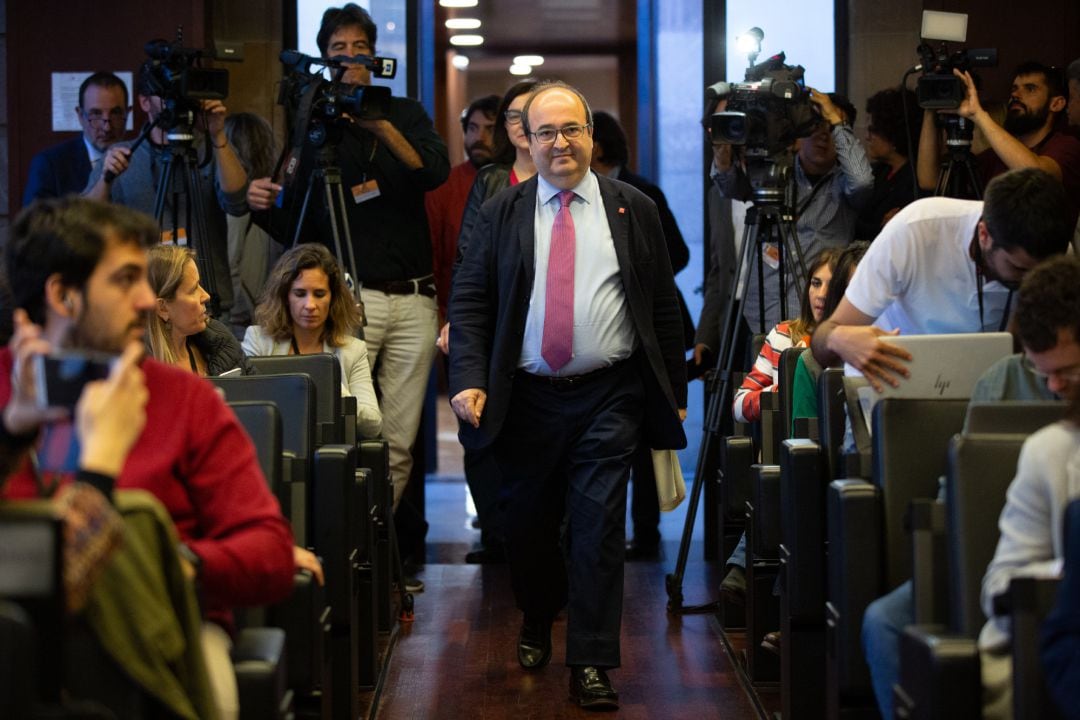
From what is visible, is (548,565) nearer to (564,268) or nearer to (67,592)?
(564,268)

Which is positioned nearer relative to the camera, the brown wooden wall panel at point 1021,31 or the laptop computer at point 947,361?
the laptop computer at point 947,361

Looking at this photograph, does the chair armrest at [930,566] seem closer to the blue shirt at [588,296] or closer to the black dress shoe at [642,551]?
the blue shirt at [588,296]

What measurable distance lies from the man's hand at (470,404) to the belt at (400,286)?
1431 mm

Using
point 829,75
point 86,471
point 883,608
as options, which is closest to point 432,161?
point 829,75

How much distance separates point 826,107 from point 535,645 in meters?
2.01

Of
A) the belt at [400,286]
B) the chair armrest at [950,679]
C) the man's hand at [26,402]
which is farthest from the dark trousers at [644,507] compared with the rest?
the man's hand at [26,402]

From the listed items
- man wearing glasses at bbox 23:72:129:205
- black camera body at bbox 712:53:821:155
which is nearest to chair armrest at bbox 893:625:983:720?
black camera body at bbox 712:53:821:155

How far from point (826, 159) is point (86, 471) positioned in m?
3.85

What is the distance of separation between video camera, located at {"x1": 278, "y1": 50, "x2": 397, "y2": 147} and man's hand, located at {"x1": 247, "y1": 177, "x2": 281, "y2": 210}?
0.52ft

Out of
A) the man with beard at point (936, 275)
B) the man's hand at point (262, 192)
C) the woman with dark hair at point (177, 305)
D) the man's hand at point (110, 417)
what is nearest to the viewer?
the man's hand at point (110, 417)

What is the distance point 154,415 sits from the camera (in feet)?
6.56

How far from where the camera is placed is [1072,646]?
1.82 m

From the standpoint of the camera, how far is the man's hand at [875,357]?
2.77m

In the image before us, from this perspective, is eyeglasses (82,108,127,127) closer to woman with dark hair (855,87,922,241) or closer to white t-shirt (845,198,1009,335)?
woman with dark hair (855,87,922,241)
